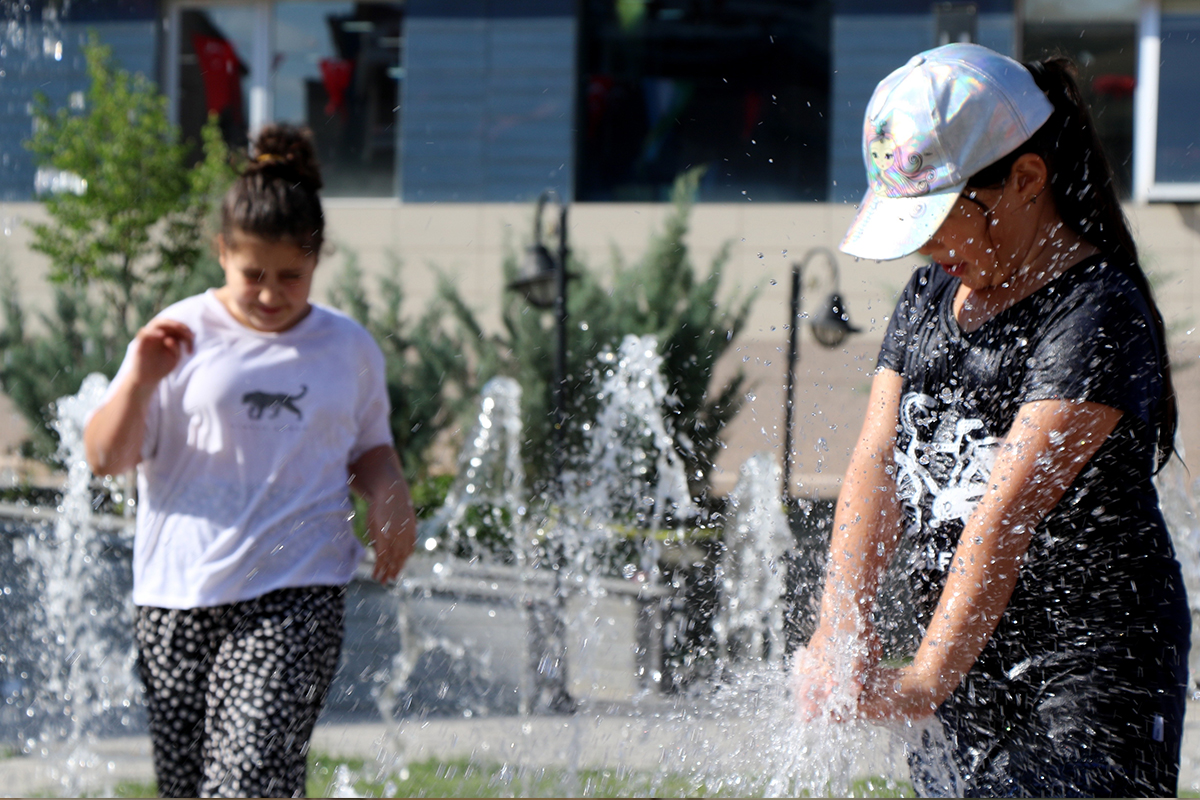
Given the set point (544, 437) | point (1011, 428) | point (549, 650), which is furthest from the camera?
point (544, 437)

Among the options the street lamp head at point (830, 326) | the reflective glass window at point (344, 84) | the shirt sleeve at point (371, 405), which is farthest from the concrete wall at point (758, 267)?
the shirt sleeve at point (371, 405)

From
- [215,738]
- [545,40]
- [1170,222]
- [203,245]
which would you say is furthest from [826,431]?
[215,738]

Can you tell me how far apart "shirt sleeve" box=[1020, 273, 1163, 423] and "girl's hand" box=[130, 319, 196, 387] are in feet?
4.18

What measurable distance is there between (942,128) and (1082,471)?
0.40 metres

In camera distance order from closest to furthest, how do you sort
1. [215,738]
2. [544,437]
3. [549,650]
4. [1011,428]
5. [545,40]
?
1. [1011,428]
2. [215,738]
3. [549,650]
4. [544,437]
5. [545,40]

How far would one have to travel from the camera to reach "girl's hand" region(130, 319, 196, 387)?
180 centimetres

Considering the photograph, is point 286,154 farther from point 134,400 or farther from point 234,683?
point 234,683

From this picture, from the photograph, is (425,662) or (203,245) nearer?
(425,662)

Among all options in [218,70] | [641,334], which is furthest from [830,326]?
[218,70]

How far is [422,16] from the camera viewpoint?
29.6 ft

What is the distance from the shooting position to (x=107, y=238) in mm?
7738

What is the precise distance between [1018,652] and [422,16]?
8.55 meters

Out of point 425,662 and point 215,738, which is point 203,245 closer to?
point 425,662

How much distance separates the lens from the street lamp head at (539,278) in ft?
17.3
